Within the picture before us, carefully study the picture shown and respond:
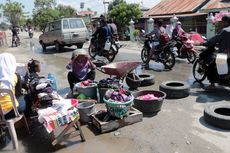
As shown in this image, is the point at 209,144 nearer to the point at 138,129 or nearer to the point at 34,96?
the point at 138,129

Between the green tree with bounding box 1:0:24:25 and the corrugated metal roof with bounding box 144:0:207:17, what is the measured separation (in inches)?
2386

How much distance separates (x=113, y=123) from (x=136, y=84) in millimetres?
2592

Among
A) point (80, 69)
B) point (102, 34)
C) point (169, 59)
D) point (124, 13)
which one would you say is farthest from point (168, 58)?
point (124, 13)

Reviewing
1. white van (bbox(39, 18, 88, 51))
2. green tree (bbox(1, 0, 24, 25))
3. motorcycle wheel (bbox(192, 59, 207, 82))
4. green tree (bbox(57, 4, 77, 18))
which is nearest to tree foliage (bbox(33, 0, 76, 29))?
green tree (bbox(57, 4, 77, 18))

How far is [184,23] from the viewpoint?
26859mm

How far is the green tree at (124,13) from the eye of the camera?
28.9 metres

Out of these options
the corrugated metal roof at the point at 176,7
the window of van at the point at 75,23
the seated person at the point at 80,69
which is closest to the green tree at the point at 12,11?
the corrugated metal roof at the point at 176,7

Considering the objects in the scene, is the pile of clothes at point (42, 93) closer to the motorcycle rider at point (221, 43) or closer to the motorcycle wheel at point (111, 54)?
the motorcycle rider at point (221, 43)

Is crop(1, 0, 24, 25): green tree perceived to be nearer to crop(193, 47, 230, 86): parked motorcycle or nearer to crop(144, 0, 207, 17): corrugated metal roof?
crop(144, 0, 207, 17): corrugated metal roof

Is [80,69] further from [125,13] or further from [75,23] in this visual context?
[125,13]

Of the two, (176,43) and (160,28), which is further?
(176,43)

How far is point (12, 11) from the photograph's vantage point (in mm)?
82375

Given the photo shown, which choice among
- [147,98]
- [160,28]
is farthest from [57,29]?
[147,98]

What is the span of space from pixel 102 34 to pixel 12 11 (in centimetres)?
7785
